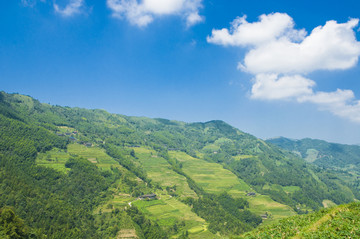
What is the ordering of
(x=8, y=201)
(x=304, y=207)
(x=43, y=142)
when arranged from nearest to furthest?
(x=8, y=201) → (x=43, y=142) → (x=304, y=207)

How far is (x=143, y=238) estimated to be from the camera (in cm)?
9212

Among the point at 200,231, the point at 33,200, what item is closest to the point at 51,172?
the point at 33,200

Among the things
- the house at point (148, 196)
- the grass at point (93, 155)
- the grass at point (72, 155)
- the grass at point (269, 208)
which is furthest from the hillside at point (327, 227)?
the grass at point (93, 155)

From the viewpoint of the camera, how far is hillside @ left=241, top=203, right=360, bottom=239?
2316cm

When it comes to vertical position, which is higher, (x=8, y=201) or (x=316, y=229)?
(x=316, y=229)

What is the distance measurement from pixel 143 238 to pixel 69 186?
177 feet

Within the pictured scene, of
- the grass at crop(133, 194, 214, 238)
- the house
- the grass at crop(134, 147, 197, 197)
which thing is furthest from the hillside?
the grass at crop(134, 147, 197, 197)

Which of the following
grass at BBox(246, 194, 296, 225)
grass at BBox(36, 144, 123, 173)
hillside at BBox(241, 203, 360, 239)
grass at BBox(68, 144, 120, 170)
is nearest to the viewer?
hillside at BBox(241, 203, 360, 239)

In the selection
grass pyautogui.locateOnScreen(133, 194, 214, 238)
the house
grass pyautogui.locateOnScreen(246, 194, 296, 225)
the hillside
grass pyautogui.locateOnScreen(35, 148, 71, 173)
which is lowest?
grass pyautogui.locateOnScreen(246, 194, 296, 225)

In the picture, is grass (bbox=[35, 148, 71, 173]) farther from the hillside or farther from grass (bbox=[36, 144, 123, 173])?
the hillside

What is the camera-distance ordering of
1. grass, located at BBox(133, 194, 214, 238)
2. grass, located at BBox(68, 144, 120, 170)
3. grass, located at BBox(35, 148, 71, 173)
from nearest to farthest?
grass, located at BBox(133, 194, 214, 238) → grass, located at BBox(35, 148, 71, 173) → grass, located at BBox(68, 144, 120, 170)

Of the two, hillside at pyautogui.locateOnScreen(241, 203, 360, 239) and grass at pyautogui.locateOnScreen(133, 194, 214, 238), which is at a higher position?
hillside at pyautogui.locateOnScreen(241, 203, 360, 239)

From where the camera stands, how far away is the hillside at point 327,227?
23156 mm

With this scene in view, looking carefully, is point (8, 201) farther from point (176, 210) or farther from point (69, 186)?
point (176, 210)
